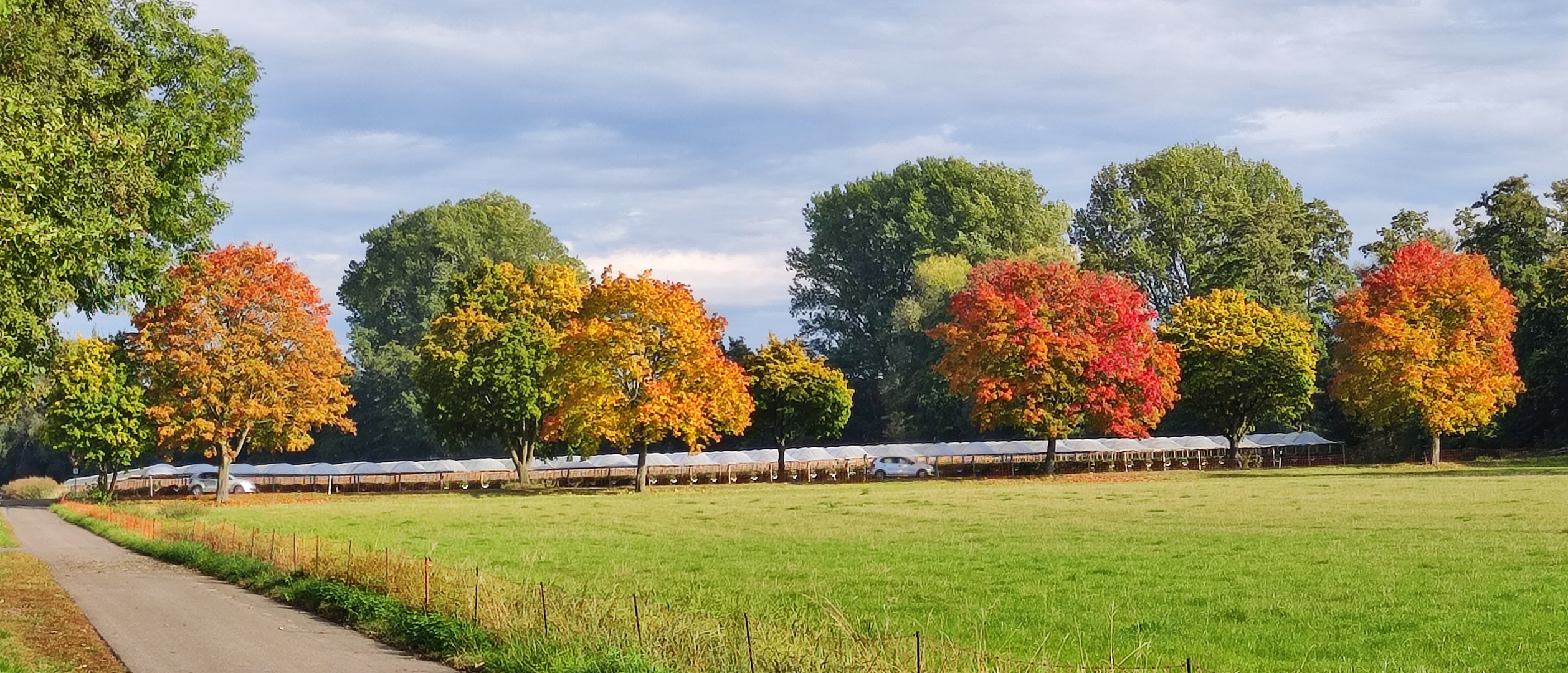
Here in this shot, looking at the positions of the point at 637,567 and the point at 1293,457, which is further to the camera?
the point at 1293,457

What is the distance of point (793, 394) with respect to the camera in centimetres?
8131

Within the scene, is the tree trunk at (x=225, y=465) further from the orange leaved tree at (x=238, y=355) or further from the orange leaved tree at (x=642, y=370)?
the orange leaved tree at (x=642, y=370)

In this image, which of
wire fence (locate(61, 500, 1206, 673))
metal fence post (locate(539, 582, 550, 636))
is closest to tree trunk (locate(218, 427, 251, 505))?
wire fence (locate(61, 500, 1206, 673))

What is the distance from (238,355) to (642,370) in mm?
17882

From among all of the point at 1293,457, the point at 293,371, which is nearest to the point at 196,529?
the point at 293,371

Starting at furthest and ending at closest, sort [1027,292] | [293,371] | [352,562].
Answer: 1. [1027,292]
2. [293,371]
3. [352,562]

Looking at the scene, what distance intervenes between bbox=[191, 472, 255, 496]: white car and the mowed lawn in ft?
85.6

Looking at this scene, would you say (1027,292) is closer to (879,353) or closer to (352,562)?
(879,353)

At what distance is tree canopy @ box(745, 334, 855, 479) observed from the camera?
8150 centimetres

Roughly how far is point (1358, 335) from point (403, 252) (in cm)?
6915

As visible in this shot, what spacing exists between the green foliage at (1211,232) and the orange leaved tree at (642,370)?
37.5 metres

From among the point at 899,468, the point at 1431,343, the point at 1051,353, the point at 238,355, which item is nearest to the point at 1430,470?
the point at 1431,343

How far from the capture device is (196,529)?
34.8 metres

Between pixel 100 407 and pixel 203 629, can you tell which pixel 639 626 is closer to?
pixel 203 629
